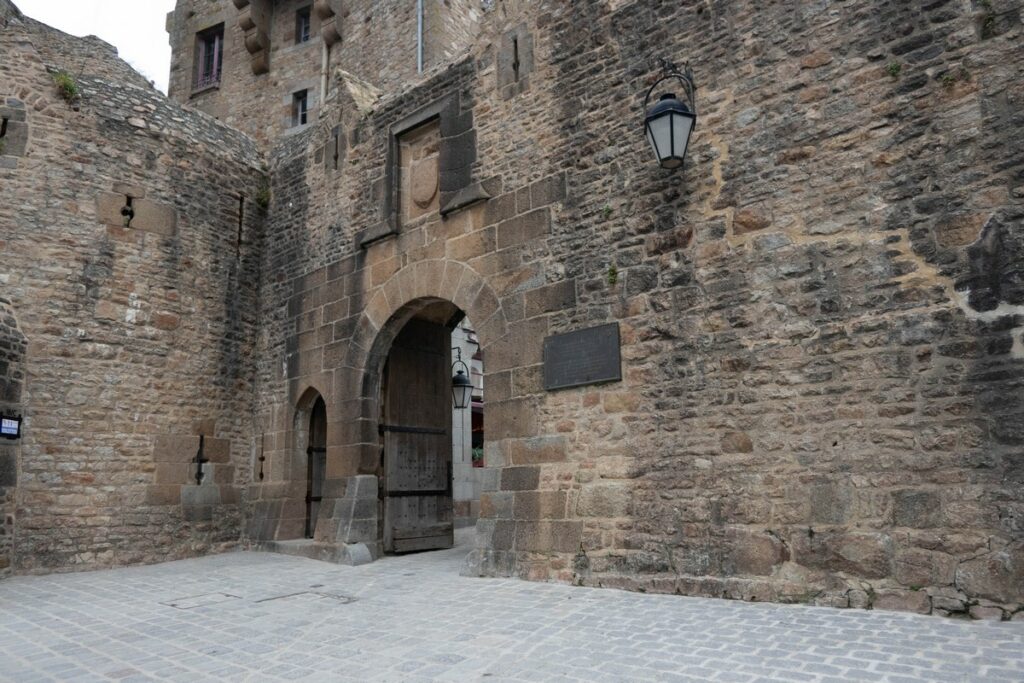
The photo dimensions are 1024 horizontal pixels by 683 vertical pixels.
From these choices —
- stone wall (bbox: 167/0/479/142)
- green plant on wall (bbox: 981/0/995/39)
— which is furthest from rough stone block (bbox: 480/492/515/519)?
stone wall (bbox: 167/0/479/142)

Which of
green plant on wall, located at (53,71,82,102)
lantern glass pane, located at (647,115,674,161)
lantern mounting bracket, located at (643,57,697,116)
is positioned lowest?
lantern glass pane, located at (647,115,674,161)

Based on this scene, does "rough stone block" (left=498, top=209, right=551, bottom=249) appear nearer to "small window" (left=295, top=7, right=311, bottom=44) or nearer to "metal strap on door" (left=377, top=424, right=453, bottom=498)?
"metal strap on door" (left=377, top=424, right=453, bottom=498)

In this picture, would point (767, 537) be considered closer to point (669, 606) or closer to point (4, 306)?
Answer: point (669, 606)

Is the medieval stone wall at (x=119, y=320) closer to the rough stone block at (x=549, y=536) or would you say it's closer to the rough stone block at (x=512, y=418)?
the rough stone block at (x=512, y=418)

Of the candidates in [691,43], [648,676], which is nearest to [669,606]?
[648,676]

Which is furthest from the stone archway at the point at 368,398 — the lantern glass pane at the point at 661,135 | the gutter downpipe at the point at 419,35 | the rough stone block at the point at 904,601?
the gutter downpipe at the point at 419,35

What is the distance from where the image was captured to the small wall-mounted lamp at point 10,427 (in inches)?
298

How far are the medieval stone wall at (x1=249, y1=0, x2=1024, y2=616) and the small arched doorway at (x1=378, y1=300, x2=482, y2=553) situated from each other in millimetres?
1344

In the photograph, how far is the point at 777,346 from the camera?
5.30 metres

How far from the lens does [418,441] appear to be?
30.3 feet

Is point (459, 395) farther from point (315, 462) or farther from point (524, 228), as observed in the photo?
point (524, 228)

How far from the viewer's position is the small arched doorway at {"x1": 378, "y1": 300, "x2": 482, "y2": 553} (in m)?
8.80

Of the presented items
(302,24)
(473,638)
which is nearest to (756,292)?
(473,638)

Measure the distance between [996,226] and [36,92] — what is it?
32.2ft
